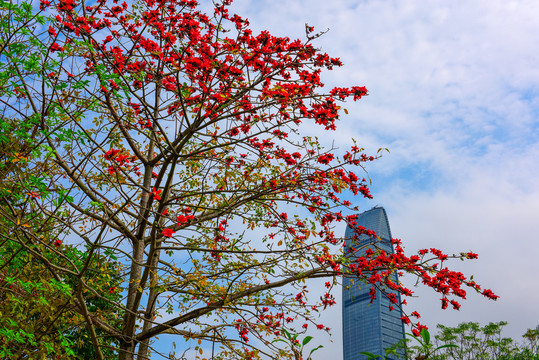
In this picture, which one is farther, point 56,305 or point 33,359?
point 56,305

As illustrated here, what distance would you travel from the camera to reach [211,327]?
654cm

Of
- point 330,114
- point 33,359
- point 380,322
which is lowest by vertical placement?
point 33,359

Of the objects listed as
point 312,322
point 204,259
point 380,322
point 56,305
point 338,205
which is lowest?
point 56,305

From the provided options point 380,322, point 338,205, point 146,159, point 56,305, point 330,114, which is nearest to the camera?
point 56,305

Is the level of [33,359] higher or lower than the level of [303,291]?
lower

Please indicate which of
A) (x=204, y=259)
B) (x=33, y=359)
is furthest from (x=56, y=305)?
(x=204, y=259)

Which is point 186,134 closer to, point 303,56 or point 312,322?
point 303,56

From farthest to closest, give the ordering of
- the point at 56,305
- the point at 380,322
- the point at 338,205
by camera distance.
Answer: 1. the point at 380,322
2. the point at 338,205
3. the point at 56,305

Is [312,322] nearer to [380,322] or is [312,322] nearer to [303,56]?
[303,56]

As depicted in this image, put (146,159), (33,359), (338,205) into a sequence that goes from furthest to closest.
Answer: (146,159) → (338,205) → (33,359)

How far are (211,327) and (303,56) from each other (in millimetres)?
4241

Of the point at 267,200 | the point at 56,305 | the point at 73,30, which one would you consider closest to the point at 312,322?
the point at 267,200

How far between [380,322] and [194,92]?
61.4m

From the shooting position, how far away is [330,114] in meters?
5.72
